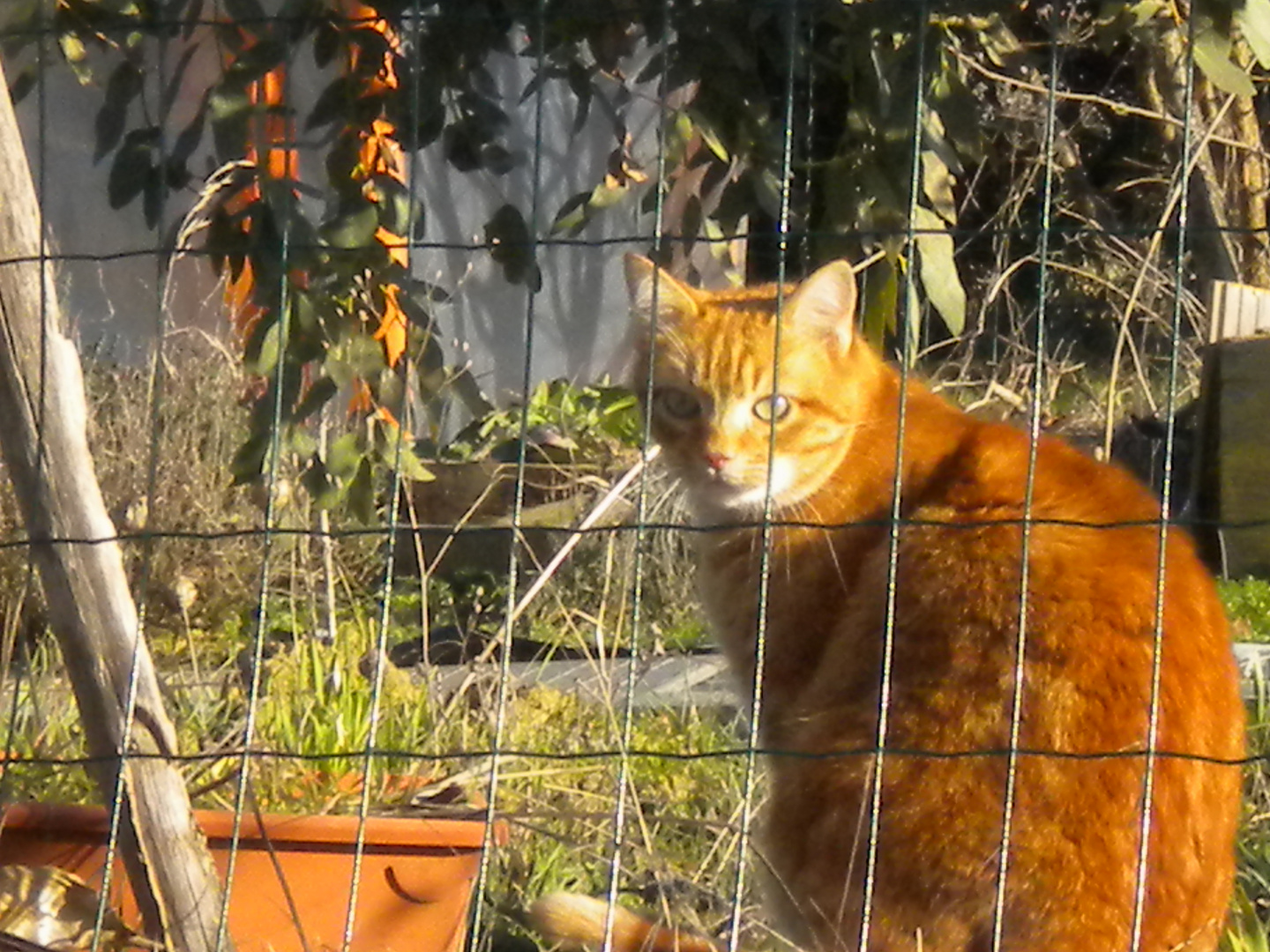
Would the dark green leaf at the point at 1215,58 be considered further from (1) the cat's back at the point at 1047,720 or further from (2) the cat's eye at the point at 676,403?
(2) the cat's eye at the point at 676,403

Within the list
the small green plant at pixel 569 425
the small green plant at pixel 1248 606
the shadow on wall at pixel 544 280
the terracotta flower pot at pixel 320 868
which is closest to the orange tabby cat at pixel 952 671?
the terracotta flower pot at pixel 320 868

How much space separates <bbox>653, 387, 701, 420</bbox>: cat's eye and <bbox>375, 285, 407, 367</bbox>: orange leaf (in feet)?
1.64

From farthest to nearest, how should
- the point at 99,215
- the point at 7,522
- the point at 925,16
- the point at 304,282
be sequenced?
the point at 99,215 → the point at 7,522 → the point at 304,282 → the point at 925,16

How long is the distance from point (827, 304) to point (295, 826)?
1.25 m

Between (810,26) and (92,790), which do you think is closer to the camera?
(810,26)

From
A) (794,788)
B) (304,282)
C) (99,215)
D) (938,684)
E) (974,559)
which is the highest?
(99,215)

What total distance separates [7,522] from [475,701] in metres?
1.84

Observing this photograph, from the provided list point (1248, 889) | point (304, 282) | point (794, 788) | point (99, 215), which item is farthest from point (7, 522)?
point (1248, 889)

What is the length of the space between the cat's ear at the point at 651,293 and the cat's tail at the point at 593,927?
3.41 ft

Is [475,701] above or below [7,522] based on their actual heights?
below

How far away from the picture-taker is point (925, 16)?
7.34ft

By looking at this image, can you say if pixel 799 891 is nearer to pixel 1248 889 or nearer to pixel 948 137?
pixel 1248 889

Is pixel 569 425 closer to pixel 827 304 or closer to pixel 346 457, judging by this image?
pixel 827 304

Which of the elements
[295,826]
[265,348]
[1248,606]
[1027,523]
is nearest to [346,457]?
[265,348]
